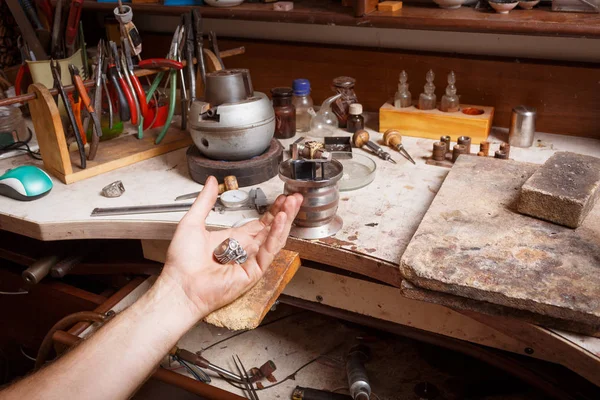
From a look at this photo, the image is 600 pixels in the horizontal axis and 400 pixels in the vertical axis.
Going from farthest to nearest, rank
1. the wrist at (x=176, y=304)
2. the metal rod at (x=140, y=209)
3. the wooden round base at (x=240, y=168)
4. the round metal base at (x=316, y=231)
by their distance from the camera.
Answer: the wooden round base at (x=240, y=168), the metal rod at (x=140, y=209), the round metal base at (x=316, y=231), the wrist at (x=176, y=304)

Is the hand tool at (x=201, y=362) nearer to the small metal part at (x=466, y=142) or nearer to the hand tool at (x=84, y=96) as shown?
the hand tool at (x=84, y=96)

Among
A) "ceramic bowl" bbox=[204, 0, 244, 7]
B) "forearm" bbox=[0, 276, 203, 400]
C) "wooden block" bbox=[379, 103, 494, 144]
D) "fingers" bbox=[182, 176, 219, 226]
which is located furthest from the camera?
"ceramic bowl" bbox=[204, 0, 244, 7]

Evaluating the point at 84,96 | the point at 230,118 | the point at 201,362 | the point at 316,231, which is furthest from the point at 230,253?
the point at 84,96

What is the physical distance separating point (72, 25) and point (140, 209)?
2.41 feet

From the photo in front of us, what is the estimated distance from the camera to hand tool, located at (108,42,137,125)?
145cm

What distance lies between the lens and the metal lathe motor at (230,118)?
133 cm

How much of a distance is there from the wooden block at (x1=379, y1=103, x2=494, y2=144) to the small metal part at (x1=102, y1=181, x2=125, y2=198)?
31.8 inches

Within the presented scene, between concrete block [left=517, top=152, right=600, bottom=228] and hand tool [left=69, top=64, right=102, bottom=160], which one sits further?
hand tool [left=69, top=64, right=102, bottom=160]

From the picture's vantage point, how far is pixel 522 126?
152cm

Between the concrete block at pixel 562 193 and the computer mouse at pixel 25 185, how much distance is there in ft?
3.74

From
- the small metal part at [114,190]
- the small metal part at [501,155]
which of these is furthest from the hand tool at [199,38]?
the small metal part at [501,155]

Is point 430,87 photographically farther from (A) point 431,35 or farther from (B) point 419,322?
(B) point 419,322

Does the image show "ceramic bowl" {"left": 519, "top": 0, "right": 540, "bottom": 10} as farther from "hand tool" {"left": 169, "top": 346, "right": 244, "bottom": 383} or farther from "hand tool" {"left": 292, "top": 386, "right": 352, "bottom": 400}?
"hand tool" {"left": 169, "top": 346, "right": 244, "bottom": 383}

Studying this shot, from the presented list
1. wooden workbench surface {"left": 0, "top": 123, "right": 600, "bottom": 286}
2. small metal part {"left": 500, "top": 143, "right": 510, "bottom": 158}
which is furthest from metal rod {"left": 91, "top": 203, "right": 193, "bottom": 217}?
small metal part {"left": 500, "top": 143, "right": 510, "bottom": 158}
